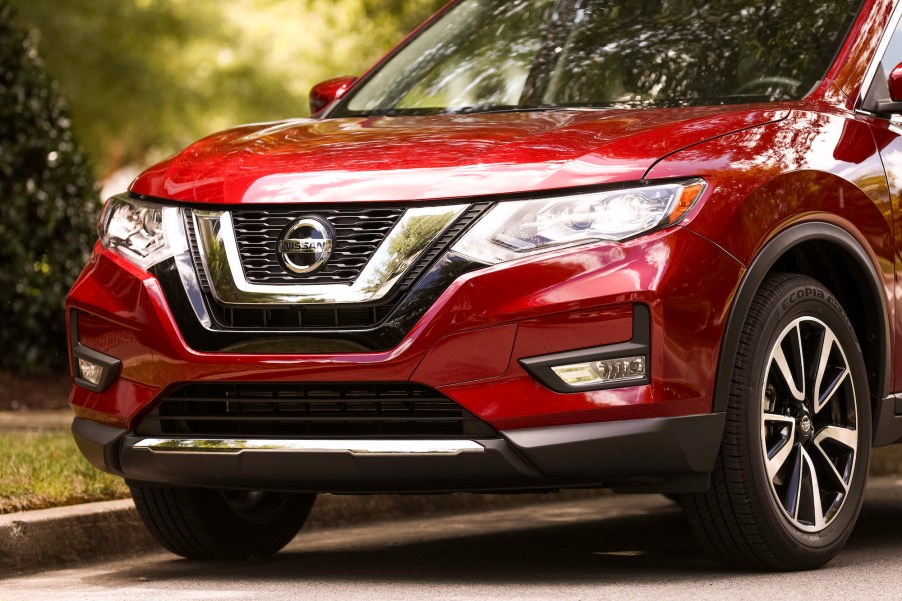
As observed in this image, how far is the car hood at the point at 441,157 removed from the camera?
4750 millimetres

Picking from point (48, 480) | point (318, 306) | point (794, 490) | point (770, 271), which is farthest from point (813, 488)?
point (48, 480)

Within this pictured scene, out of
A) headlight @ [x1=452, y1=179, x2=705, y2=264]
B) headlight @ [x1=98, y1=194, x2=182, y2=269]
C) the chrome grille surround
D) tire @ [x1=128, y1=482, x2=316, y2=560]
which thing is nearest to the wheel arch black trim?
headlight @ [x1=452, y1=179, x2=705, y2=264]

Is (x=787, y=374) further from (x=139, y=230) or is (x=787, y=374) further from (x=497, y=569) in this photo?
(x=139, y=230)

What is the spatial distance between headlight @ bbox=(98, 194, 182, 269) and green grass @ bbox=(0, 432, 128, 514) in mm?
1386

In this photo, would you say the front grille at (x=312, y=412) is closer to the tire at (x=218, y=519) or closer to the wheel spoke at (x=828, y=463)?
the tire at (x=218, y=519)

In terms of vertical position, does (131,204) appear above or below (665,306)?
above

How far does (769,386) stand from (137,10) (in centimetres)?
2622

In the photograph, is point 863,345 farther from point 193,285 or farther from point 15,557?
point 15,557

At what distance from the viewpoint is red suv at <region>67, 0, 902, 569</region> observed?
4.66m

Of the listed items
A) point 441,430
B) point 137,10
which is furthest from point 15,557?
point 137,10

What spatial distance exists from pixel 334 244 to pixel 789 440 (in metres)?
1.52

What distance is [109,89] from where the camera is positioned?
30312 mm

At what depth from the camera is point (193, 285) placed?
4.91m

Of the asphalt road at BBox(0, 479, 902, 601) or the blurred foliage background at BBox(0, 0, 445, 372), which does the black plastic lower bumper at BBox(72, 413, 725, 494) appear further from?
the blurred foliage background at BBox(0, 0, 445, 372)
